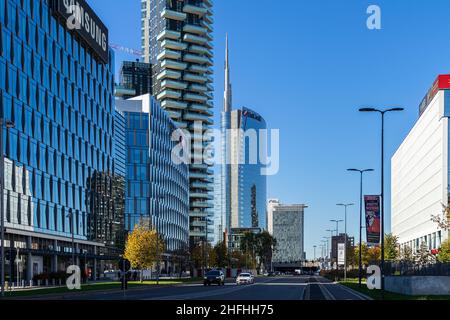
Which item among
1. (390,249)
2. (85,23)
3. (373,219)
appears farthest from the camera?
(390,249)

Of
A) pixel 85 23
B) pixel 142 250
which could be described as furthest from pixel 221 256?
pixel 85 23

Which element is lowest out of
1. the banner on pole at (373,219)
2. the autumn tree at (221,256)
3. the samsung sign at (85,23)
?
the autumn tree at (221,256)

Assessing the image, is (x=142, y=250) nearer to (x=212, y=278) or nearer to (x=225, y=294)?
(x=212, y=278)

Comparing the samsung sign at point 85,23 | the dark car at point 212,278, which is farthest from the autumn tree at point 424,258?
the samsung sign at point 85,23

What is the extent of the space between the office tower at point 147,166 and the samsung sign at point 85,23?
3358 cm

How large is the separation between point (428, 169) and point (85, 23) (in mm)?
83572

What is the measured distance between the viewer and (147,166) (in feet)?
504

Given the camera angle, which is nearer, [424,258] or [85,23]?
[424,258]

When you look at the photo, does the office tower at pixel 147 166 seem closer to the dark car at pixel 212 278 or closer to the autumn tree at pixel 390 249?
the autumn tree at pixel 390 249

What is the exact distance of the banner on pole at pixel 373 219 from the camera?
66.9m

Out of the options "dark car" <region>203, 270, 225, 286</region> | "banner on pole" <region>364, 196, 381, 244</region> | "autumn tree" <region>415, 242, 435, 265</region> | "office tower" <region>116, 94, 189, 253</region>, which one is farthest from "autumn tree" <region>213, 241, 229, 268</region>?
"banner on pole" <region>364, 196, 381, 244</region>

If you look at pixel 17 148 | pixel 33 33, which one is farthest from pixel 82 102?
pixel 17 148

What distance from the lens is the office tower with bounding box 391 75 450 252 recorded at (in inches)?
5531

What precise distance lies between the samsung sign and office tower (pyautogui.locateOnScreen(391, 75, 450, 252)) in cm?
6183
